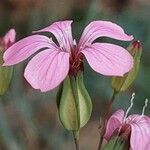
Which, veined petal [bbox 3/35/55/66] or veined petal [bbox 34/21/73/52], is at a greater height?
veined petal [bbox 3/35/55/66]

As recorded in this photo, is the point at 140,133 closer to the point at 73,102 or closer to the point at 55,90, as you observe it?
the point at 73,102

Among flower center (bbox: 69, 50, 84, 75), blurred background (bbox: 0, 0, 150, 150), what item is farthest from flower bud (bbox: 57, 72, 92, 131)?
blurred background (bbox: 0, 0, 150, 150)

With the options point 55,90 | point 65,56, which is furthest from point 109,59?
point 55,90

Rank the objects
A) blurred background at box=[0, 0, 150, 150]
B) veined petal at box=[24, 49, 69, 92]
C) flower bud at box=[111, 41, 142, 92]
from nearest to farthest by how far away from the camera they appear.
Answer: veined petal at box=[24, 49, 69, 92]
flower bud at box=[111, 41, 142, 92]
blurred background at box=[0, 0, 150, 150]

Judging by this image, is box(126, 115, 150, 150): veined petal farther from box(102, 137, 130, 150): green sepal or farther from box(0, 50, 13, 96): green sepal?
box(0, 50, 13, 96): green sepal

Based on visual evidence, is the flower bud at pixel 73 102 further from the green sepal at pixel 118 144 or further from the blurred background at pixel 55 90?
the blurred background at pixel 55 90

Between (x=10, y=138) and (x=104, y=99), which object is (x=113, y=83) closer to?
(x=10, y=138)
